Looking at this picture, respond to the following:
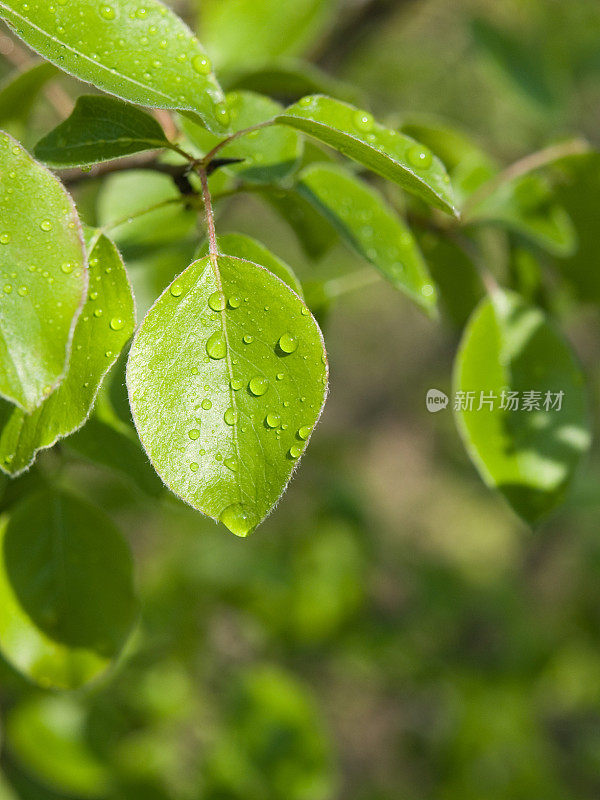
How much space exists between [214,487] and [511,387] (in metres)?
0.36

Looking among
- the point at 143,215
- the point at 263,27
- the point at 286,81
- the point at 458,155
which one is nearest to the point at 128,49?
the point at 143,215

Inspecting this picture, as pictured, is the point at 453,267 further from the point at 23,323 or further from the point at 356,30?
the point at 356,30

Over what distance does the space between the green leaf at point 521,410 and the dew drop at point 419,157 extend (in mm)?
247

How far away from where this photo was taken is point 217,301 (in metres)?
0.45

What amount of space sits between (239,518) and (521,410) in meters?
0.36

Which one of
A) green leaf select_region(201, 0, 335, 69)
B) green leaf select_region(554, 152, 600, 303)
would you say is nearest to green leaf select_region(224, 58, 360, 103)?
green leaf select_region(554, 152, 600, 303)

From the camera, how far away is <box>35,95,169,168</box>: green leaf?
0.48 m

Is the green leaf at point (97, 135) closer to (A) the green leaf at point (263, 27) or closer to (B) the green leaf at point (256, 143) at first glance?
(B) the green leaf at point (256, 143)

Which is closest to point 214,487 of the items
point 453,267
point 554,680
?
point 453,267

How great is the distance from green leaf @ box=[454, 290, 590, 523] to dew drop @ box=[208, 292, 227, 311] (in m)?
0.27

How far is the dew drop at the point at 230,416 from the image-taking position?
1.39ft

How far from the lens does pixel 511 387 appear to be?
2.25ft

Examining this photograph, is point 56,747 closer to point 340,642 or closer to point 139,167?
point 340,642

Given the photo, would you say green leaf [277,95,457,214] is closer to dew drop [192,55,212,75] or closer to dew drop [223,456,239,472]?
dew drop [192,55,212,75]
